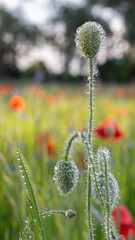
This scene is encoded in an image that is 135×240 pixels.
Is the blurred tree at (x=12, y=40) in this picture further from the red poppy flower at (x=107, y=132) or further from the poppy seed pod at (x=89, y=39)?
the poppy seed pod at (x=89, y=39)

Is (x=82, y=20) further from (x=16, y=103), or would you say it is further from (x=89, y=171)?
(x=89, y=171)

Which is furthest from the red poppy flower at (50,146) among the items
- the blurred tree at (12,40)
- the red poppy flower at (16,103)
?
the blurred tree at (12,40)

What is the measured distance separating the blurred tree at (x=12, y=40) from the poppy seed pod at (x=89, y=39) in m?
21.1

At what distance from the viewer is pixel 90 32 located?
1.40ft

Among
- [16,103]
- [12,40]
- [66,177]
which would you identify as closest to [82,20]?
[12,40]

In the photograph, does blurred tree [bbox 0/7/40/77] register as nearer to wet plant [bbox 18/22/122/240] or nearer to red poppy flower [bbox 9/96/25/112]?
red poppy flower [bbox 9/96/25/112]

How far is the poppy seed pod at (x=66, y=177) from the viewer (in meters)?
0.50

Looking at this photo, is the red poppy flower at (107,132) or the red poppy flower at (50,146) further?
the red poppy flower at (50,146)

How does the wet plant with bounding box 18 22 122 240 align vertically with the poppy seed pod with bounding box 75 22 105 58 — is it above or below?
below

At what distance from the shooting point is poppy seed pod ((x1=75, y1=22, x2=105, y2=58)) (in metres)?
0.42

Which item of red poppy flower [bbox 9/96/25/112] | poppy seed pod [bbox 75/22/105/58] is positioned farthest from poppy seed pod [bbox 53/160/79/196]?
red poppy flower [bbox 9/96/25/112]

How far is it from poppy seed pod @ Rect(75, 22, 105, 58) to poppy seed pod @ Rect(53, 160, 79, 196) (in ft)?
0.51

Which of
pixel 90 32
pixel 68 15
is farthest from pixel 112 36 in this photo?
pixel 90 32

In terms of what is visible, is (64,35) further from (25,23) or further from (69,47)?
(25,23)
